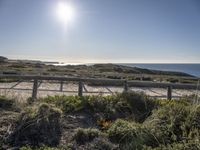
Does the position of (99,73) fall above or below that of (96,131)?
below

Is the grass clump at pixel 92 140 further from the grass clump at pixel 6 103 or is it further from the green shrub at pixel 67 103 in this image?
the grass clump at pixel 6 103

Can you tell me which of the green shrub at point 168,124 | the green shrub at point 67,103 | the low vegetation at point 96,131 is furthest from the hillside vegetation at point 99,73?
the green shrub at point 168,124

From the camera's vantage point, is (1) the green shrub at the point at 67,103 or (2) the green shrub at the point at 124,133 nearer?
(2) the green shrub at the point at 124,133

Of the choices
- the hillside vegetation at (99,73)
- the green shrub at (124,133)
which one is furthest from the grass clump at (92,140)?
the hillside vegetation at (99,73)

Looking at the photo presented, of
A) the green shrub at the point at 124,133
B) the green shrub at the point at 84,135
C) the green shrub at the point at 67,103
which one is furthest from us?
the green shrub at the point at 67,103

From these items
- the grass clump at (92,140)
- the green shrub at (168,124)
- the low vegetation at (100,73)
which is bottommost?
the low vegetation at (100,73)

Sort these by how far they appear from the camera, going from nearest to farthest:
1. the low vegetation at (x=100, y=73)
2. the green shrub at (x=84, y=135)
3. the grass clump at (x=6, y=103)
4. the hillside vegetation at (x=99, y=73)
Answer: the green shrub at (x=84, y=135), the grass clump at (x=6, y=103), the low vegetation at (x=100, y=73), the hillside vegetation at (x=99, y=73)

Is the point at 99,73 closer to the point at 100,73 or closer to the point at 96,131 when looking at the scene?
the point at 100,73

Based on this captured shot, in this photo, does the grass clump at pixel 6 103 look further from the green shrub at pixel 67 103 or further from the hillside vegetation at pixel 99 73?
the hillside vegetation at pixel 99 73

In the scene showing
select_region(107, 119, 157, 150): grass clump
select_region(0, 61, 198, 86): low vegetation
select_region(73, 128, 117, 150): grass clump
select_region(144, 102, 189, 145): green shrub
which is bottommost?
select_region(0, 61, 198, 86): low vegetation

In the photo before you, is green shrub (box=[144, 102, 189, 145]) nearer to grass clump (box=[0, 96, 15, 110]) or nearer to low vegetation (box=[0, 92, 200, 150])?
low vegetation (box=[0, 92, 200, 150])

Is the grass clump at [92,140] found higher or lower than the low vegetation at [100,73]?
higher

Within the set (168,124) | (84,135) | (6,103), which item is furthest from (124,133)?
(6,103)

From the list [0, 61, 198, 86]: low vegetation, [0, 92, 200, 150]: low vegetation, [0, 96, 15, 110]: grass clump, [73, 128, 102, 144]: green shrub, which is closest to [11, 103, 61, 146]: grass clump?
[0, 92, 200, 150]: low vegetation
